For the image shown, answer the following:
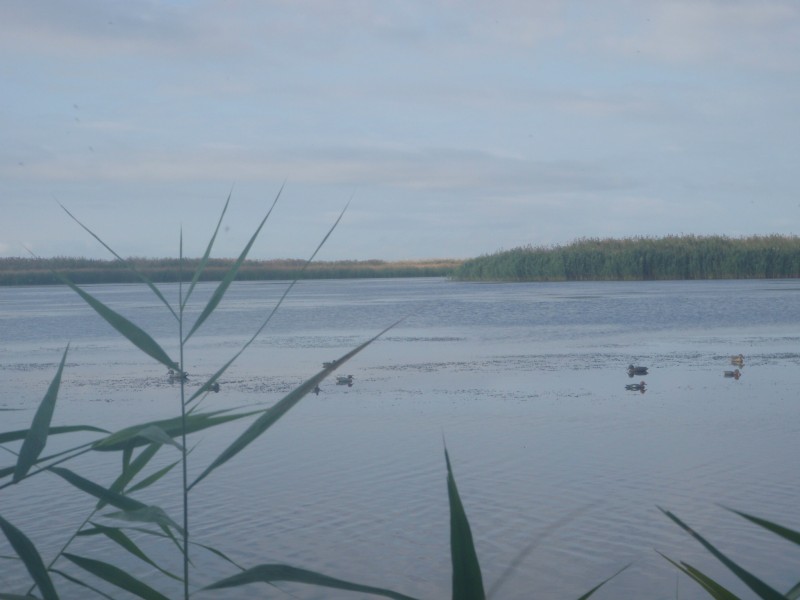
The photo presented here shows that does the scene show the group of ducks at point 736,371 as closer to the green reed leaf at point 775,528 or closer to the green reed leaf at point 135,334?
the green reed leaf at point 135,334

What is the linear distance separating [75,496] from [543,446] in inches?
119

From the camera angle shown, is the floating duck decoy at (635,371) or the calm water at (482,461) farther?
the floating duck decoy at (635,371)

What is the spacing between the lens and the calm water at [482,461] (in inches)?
187

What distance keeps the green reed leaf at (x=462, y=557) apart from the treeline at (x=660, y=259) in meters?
40.3

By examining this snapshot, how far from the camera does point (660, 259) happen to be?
41.1 metres

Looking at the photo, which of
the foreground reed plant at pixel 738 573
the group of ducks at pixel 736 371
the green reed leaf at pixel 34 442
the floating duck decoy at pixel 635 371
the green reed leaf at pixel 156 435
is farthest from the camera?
the floating duck decoy at pixel 635 371

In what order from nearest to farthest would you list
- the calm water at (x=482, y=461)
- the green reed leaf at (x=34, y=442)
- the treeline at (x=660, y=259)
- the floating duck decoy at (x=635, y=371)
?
the green reed leaf at (x=34, y=442) → the calm water at (x=482, y=461) → the floating duck decoy at (x=635, y=371) → the treeline at (x=660, y=259)

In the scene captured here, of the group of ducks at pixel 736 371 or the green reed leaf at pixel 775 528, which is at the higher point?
the green reed leaf at pixel 775 528

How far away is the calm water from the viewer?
474 cm

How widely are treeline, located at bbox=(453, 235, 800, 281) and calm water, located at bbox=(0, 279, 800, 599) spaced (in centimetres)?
2578

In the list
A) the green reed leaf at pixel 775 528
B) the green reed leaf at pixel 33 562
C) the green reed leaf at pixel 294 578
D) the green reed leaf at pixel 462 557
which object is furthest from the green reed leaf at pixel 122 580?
the green reed leaf at pixel 775 528

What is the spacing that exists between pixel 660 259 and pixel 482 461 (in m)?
35.9

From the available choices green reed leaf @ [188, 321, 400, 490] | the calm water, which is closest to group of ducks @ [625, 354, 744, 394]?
the calm water

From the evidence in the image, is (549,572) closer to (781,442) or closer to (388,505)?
(388,505)
